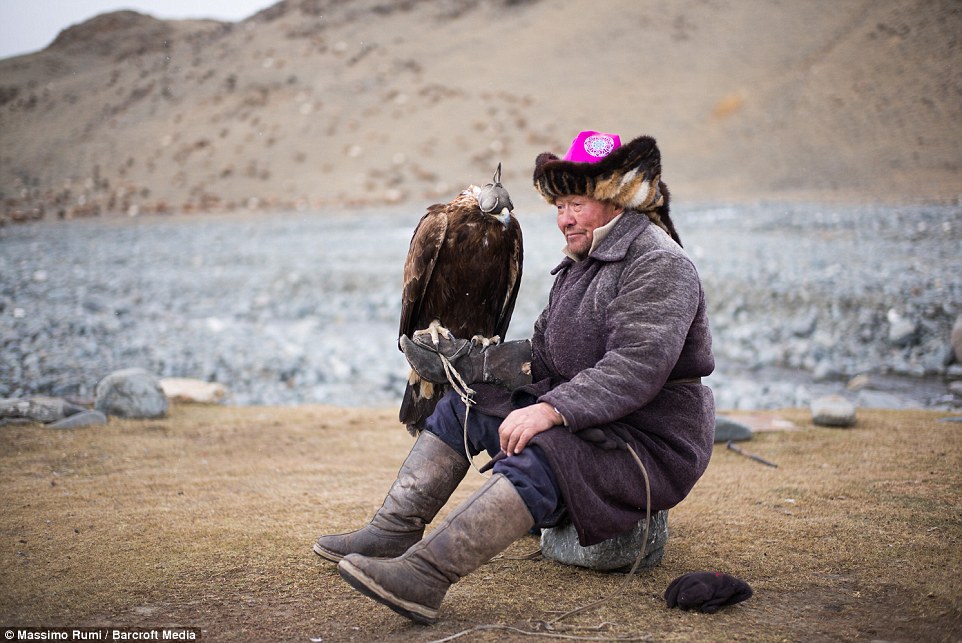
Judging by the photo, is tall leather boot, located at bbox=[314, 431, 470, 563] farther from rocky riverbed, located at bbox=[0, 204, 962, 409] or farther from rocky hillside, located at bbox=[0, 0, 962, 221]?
rocky hillside, located at bbox=[0, 0, 962, 221]

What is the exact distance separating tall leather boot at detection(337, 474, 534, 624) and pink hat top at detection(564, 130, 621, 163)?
3.58 ft

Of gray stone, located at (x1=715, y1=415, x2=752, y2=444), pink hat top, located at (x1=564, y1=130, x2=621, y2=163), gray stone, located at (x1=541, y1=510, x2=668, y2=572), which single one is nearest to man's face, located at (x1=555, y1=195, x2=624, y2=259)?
pink hat top, located at (x1=564, y1=130, x2=621, y2=163)

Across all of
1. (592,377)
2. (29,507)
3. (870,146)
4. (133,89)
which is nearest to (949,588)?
(592,377)

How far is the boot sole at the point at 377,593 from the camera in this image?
2.26 metres

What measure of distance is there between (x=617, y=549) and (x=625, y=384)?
31.7 inches

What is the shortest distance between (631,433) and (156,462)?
113 inches

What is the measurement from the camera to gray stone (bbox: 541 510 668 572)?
2838mm

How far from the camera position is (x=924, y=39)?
99.1ft

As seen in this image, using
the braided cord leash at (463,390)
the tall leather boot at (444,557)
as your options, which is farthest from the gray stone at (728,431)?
the tall leather boot at (444,557)

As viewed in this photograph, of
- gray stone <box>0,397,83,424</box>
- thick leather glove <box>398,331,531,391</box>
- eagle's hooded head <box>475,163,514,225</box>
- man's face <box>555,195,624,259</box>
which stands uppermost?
eagle's hooded head <box>475,163,514,225</box>

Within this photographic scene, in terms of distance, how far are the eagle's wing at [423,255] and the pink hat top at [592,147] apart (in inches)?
42.1

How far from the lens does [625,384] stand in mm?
2348

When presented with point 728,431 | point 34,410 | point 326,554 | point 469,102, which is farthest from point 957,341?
point 469,102

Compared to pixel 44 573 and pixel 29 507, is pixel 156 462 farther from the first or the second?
pixel 44 573
